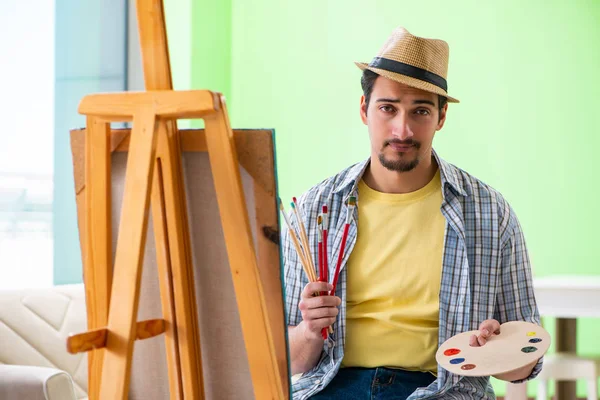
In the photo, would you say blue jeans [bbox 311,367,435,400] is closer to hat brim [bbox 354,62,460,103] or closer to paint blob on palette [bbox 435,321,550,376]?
paint blob on palette [bbox 435,321,550,376]

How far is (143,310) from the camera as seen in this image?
4.77 feet

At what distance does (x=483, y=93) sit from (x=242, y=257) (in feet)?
11.0

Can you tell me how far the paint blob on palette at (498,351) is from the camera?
1.42 m

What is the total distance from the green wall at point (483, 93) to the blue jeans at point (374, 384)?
108 inches

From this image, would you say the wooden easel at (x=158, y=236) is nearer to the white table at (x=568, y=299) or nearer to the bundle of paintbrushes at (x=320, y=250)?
the bundle of paintbrushes at (x=320, y=250)

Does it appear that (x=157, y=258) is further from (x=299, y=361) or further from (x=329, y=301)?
(x=299, y=361)

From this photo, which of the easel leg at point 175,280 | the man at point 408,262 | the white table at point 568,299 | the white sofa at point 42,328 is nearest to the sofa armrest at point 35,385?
the white sofa at point 42,328

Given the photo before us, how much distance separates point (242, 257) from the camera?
4.29ft

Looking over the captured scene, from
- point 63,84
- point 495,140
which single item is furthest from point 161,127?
point 495,140

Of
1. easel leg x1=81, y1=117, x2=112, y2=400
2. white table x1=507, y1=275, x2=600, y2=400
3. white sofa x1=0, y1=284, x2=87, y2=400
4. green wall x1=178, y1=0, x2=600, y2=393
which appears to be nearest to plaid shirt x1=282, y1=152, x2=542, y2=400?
easel leg x1=81, y1=117, x2=112, y2=400

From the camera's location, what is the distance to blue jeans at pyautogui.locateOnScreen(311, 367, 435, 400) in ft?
5.55

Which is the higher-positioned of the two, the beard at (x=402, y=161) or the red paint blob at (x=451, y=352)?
the beard at (x=402, y=161)

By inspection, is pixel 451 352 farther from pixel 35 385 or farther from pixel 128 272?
pixel 35 385

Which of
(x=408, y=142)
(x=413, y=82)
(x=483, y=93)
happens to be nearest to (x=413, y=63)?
(x=413, y=82)
